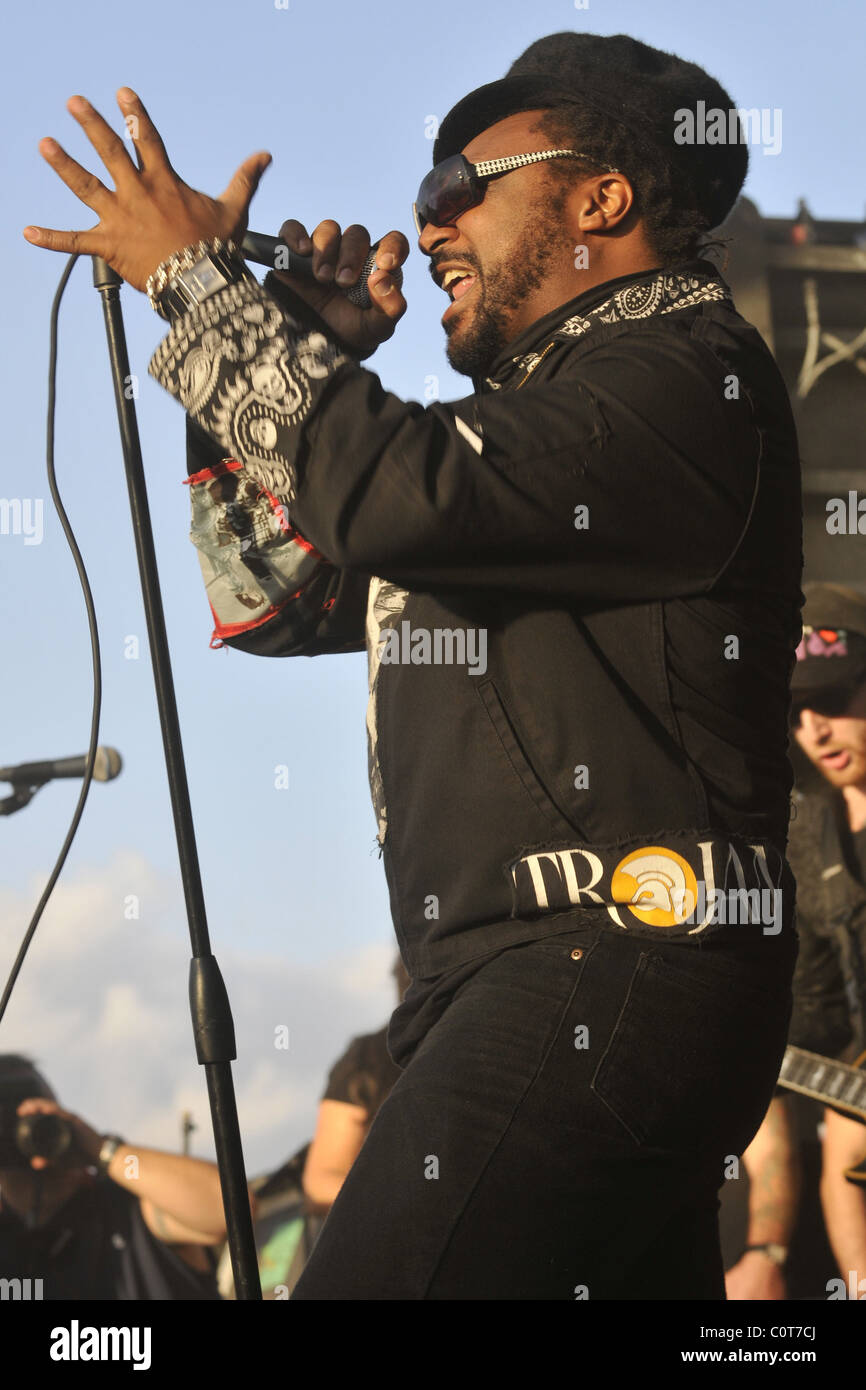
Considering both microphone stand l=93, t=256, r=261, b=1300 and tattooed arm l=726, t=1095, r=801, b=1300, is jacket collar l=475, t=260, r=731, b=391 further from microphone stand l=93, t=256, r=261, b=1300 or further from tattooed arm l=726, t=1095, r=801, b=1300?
tattooed arm l=726, t=1095, r=801, b=1300

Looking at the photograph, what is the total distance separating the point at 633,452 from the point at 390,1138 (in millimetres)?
741

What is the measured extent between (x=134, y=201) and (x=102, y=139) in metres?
0.08

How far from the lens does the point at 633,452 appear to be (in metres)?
1.57

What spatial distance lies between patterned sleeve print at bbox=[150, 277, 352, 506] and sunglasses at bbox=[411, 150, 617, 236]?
466 millimetres

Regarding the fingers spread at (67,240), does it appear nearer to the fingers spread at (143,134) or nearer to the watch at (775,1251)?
the fingers spread at (143,134)

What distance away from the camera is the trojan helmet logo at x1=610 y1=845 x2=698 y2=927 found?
150 centimetres

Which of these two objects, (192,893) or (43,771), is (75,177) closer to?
(192,893)

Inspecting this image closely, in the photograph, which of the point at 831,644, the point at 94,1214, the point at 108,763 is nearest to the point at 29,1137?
the point at 94,1214

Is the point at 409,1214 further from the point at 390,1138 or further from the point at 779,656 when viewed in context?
the point at 779,656

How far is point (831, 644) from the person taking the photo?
5027 mm

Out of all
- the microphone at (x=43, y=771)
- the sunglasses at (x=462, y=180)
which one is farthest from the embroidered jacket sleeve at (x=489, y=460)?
the microphone at (x=43, y=771)

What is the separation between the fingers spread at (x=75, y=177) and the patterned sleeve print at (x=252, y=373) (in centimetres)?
20

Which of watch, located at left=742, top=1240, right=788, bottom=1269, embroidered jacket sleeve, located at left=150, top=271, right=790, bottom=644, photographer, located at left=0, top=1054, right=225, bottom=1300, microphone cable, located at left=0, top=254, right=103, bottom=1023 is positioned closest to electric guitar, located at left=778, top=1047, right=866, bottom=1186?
watch, located at left=742, top=1240, right=788, bottom=1269
